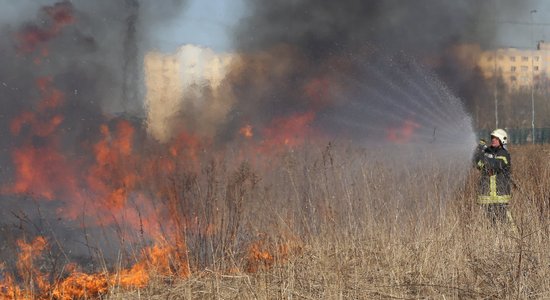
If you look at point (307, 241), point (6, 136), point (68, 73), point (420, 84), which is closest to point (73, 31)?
point (68, 73)

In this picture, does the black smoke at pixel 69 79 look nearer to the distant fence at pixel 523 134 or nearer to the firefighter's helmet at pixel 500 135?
the firefighter's helmet at pixel 500 135

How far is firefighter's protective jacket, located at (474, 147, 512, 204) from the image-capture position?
7621mm

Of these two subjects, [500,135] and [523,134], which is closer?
[500,135]

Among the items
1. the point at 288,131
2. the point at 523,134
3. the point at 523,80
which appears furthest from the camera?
the point at 523,80

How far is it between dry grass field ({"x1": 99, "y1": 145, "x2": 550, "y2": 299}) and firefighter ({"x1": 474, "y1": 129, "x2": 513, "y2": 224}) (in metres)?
0.21

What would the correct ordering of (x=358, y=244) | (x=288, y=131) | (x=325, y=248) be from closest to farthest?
(x=325, y=248), (x=358, y=244), (x=288, y=131)

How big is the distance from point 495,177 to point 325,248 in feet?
9.88

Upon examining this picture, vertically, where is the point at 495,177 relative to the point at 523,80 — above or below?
below

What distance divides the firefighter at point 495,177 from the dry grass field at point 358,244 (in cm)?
21

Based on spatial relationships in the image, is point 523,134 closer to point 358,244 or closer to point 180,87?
point 180,87

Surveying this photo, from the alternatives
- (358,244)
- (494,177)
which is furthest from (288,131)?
(358,244)

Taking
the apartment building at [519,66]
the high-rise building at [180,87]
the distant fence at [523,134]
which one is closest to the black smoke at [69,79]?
the high-rise building at [180,87]

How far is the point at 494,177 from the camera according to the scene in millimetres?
7770

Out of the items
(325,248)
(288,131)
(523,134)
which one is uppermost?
(523,134)
